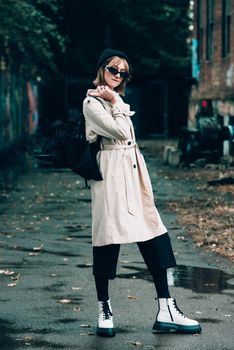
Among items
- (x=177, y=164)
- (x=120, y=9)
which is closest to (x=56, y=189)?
(x=177, y=164)

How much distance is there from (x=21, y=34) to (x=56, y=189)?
6574 millimetres

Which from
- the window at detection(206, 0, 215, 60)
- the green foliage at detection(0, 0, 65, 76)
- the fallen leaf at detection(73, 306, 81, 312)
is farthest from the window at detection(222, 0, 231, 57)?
the fallen leaf at detection(73, 306, 81, 312)

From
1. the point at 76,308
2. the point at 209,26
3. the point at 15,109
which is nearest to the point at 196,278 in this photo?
the point at 76,308

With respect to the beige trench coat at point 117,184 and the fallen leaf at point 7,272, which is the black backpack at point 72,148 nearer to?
the beige trench coat at point 117,184

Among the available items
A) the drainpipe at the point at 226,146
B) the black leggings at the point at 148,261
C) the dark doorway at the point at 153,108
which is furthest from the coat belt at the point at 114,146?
the dark doorway at the point at 153,108

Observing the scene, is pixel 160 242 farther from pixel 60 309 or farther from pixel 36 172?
pixel 36 172

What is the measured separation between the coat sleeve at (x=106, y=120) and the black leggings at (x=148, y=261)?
2.35 ft

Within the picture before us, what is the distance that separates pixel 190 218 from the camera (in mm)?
14195

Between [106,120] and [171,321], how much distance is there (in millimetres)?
1373

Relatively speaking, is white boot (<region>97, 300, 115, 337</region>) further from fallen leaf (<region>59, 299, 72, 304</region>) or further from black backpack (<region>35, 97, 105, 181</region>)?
fallen leaf (<region>59, 299, 72, 304</region>)

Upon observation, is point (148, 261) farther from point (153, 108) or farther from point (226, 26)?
point (153, 108)

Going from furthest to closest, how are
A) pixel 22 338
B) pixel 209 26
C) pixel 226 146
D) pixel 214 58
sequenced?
pixel 209 26 → pixel 214 58 → pixel 226 146 → pixel 22 338

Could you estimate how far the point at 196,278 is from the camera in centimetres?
924

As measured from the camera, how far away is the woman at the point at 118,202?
22.3 ft
